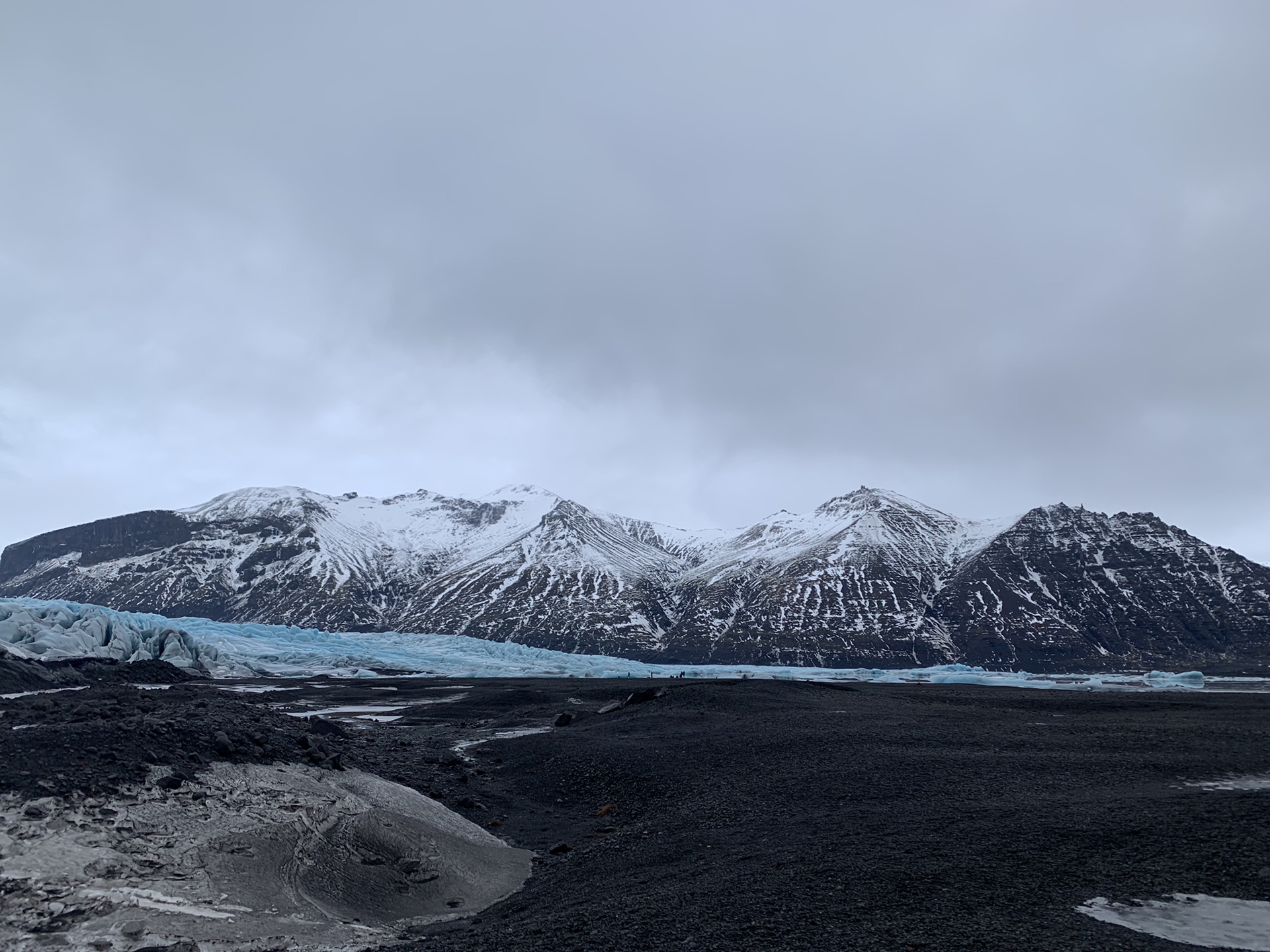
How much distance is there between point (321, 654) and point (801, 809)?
273ft

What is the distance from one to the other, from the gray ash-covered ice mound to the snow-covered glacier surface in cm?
3867

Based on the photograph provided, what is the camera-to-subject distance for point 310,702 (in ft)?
137

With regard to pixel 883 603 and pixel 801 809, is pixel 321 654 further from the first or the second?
pixel 883 603

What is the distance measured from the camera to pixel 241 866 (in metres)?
10.5

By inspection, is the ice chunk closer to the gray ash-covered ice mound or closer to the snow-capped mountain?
the gray ash-covered ice mound

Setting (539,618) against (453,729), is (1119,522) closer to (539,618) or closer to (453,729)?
(539,618)

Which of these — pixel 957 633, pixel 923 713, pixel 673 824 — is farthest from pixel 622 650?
pixel 673 824

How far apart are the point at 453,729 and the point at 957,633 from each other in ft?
463

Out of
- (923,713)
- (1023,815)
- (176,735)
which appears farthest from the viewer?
(923,713)

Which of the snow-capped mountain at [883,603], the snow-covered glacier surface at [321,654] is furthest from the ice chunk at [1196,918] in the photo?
the snow-capped mountain at [883,603]

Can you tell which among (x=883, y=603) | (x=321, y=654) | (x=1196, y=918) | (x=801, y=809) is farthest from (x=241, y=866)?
(x=883, y=603)

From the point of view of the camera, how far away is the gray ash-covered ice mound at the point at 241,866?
834cm

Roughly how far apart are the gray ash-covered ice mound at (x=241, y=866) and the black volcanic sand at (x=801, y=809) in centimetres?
78

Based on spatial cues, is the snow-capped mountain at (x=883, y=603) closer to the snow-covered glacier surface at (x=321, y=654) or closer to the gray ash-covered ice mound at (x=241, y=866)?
the snow-covered glacier surface at (x=321, y=654)
